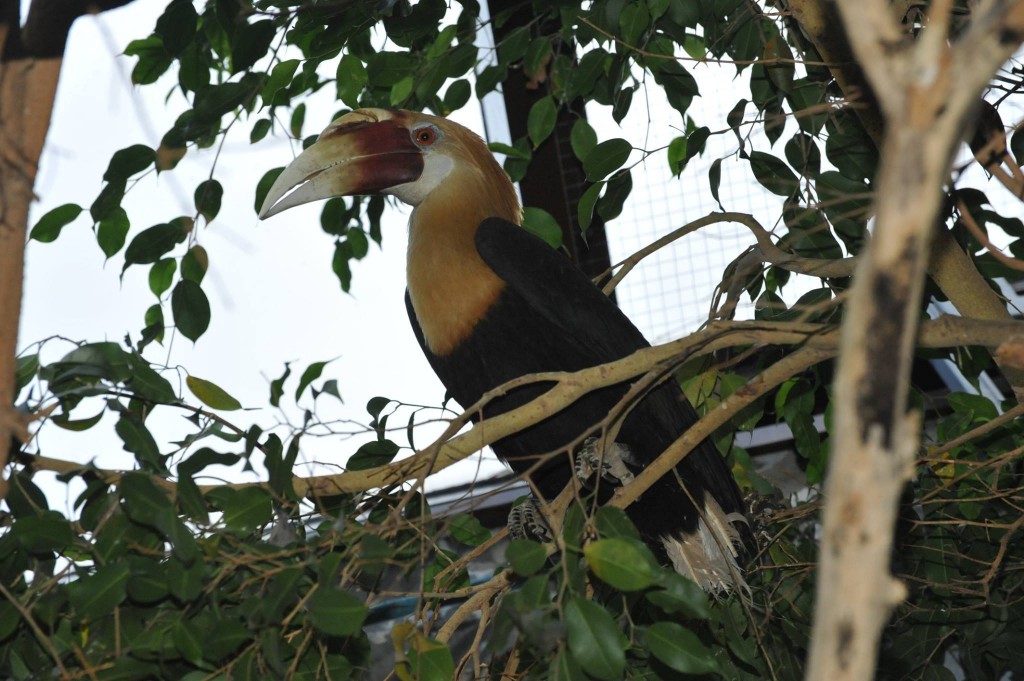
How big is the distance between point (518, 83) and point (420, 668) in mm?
1711

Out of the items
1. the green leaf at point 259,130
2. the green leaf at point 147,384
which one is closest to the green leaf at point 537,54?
the green leaf at point 259,130

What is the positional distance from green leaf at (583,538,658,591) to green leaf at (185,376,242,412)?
0.64 m

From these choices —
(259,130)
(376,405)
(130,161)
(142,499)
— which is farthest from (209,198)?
(142,499)

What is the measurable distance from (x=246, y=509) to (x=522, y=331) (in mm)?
881

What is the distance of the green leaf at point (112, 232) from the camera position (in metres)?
1.72

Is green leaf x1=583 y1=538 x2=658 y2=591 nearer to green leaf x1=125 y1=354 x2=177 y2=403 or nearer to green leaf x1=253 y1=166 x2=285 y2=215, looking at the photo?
green leaf x1=125 y1=354 x2=177 y2=403

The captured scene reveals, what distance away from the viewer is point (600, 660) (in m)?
0.94

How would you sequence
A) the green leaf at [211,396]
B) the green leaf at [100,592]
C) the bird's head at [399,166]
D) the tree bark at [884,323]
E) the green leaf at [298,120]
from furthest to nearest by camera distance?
1. the green leaf at [298,120]
2. the bird's head at [399,166]
3. the green leaf at [211,396]
4. the green leaf at [100,592]
5. the tree bark at [884,323]

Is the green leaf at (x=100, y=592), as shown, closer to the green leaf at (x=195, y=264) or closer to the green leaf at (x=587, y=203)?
the green leaf at (x=195, y=264)

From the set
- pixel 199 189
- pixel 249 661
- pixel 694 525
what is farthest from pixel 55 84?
pixel 694 525

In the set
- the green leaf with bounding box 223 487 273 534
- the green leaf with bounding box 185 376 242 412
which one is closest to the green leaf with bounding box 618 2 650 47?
the green leaf with bounding box 185 376 242 412

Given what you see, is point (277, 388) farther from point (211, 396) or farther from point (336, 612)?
point (336, 612)

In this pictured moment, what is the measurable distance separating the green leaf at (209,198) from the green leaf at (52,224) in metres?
0.21

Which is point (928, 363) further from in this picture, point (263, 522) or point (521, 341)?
point (263, 522)
